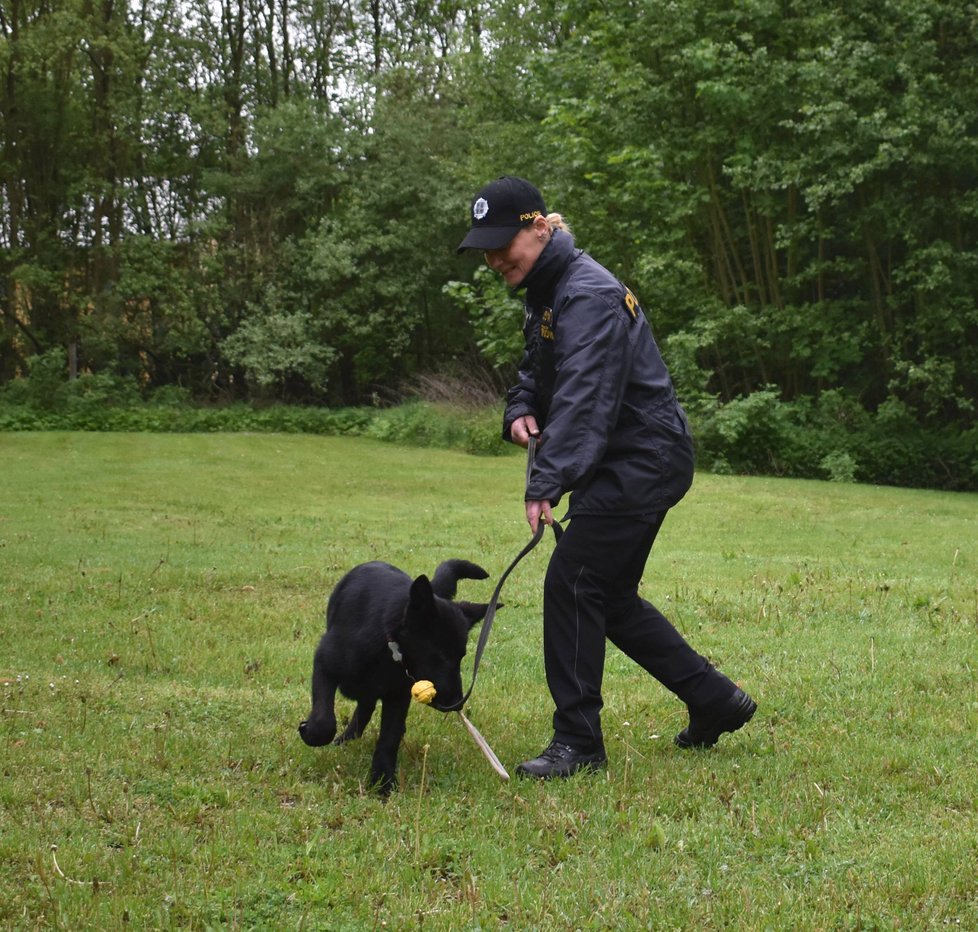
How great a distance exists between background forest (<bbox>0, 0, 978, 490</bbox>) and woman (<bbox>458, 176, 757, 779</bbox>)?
17763 millimetres

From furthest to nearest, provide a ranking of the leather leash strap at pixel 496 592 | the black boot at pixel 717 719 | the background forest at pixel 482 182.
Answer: the background forest at pixel 482 182, the black boot at pixel 717 719, the leather leash strap at pixel 496 592

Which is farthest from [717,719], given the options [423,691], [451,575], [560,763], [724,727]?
[423,691]

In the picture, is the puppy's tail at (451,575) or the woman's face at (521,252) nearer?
the woman's face at (521,252)

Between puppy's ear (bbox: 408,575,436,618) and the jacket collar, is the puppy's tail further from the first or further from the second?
the jacket collar

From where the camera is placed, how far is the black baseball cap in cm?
468

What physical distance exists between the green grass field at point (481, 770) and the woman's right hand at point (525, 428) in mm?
1422

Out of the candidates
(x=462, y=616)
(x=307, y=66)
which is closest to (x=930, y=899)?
(x=462, y=616)

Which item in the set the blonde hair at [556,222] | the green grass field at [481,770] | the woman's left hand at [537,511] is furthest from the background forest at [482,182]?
the woman's left hand at [537,511]

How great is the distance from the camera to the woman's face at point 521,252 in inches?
187

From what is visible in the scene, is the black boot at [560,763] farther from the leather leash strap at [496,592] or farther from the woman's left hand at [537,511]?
the woman's left hand at [537,511]

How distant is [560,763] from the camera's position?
4.75 meters

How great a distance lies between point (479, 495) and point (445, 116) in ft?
66.9

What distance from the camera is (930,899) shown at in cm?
352

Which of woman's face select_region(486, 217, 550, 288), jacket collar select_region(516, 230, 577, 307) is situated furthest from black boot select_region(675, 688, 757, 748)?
woman's face select_region(486, 217, 550, 288)
